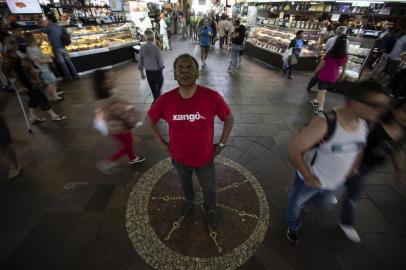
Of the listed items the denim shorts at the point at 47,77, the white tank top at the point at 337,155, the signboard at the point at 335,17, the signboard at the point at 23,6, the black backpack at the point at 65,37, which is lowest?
the denim shorts at the point at 47,77

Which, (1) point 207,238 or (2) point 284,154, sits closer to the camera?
(1) point 207,238

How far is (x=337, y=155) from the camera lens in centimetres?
168

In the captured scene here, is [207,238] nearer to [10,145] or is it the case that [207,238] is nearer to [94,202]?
[94,202]

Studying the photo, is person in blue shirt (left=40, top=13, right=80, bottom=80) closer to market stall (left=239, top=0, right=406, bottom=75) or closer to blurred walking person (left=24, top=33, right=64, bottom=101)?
blurred walking person (left=24, top=33, right=64, bottom=101)

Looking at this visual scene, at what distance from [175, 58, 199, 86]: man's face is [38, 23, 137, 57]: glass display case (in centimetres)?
730

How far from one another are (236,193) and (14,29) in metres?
7.05

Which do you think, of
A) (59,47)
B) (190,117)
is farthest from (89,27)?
(190,117)

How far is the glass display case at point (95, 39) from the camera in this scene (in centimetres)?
739

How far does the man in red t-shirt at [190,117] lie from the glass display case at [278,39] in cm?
823

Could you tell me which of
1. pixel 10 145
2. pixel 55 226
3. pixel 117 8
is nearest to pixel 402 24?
pixel 55 226

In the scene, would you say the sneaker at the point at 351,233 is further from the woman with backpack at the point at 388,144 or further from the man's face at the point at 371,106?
the man's face at the point at 371,106

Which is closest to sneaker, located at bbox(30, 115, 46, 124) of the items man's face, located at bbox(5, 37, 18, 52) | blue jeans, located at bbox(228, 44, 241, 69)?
man's face, located at bbox(5, 37, 18, 52)

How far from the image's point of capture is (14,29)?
5500mm

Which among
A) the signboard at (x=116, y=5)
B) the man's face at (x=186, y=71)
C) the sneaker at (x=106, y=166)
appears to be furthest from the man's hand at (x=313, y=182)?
the signboard at (x=116, y=5)
